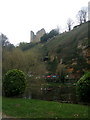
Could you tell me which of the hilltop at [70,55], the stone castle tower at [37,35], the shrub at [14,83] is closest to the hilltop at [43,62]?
the hilltop at [70,55]

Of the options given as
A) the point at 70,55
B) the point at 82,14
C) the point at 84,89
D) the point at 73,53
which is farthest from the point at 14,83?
the point at 82,14

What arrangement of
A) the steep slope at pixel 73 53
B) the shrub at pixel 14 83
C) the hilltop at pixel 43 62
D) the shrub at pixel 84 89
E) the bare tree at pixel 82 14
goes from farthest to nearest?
1. the bare tree at pixel 82 14
2. the steep slope at pixel 73 53
3. the hilltop at pixel 43 62
4. the shrub at pixel 14 83
5. the shrub at pixel 84 89

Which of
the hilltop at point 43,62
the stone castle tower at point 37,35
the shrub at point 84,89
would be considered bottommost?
the shrub at point 84,89

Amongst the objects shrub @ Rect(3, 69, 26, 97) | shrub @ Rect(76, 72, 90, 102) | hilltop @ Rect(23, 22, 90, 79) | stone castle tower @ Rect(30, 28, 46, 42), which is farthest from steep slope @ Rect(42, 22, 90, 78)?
shrub @ Rect(76, 72, 90, 102)

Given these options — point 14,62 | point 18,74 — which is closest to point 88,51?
point 14,62

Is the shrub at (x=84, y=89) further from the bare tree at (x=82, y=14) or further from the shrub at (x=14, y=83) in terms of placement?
the bare tree at (x=82, y=14)

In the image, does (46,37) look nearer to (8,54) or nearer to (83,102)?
(8,54)

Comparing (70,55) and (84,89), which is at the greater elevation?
(70,55)

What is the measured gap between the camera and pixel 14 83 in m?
11.9

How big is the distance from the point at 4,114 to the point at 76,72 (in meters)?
33.0

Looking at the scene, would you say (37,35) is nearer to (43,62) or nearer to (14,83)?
(43,62)

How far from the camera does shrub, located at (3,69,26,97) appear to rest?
1187cm

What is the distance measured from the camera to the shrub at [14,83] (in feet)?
39.0

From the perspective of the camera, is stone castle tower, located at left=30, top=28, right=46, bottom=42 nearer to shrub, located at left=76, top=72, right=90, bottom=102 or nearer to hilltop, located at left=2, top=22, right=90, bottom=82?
hilltop, located at left=2, top=22, right=90, bottom=82
